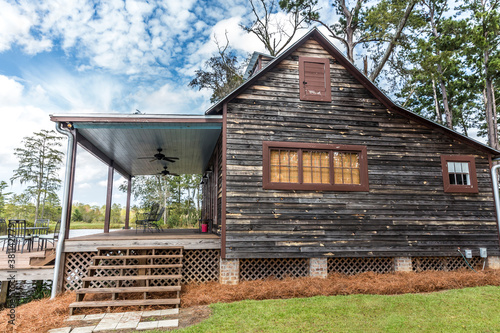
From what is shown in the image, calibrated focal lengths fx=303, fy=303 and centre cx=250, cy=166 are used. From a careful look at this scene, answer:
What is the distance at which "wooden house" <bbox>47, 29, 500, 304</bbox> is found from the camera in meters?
6.44

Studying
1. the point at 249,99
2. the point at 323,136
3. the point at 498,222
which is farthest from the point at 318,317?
the point at 498,222

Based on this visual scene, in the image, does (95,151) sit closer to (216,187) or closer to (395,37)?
(216,187)

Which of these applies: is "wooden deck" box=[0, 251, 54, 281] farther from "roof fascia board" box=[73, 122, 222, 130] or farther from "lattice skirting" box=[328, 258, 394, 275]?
"lattice skirting" box=[328, 258, 394, 275]

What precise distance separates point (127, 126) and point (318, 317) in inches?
209

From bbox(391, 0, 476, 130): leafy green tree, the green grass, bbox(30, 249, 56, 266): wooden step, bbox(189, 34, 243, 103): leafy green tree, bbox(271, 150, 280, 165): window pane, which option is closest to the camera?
the green grass

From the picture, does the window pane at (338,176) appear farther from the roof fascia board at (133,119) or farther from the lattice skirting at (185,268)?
the lattice skirting at (185,268)

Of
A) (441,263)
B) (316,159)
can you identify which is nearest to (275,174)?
(316,159)

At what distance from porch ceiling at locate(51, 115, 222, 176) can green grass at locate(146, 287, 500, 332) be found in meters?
3.79

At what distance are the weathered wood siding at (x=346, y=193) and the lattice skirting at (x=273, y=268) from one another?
370mm

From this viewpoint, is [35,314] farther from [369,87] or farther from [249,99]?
[369,87]

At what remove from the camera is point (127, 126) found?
667cm

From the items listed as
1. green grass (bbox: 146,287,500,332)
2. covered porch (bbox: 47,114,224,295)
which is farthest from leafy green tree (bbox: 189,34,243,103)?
green grass (bbox: 146,287,500,332)

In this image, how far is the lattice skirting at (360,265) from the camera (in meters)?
6.90

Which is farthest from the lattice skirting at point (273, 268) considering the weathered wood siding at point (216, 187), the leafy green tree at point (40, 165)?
the leafy green tree at point (40, 165)
